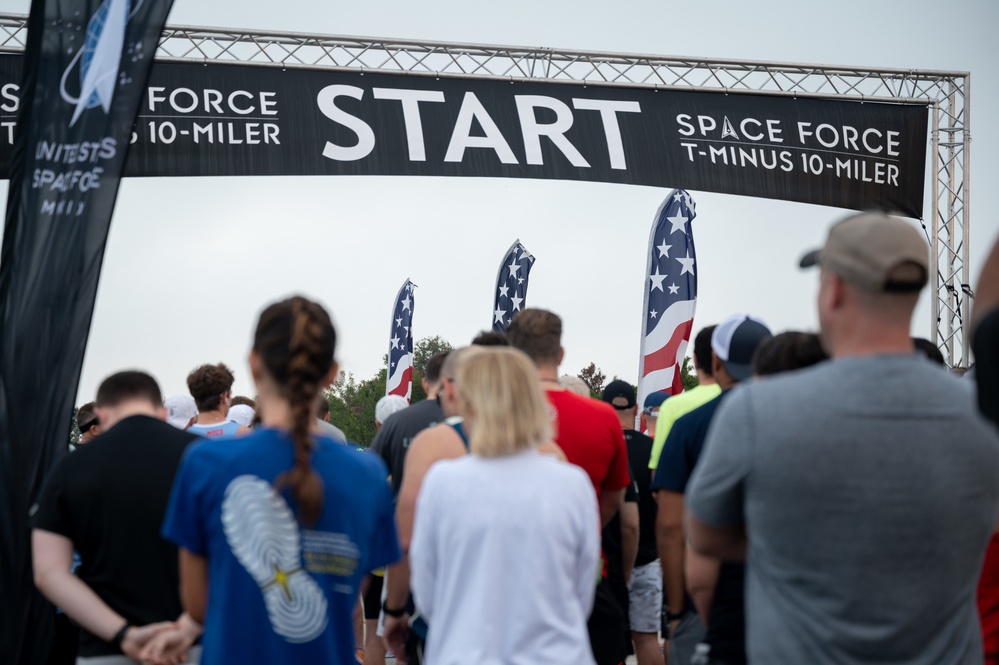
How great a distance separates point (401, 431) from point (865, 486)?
13.1ft

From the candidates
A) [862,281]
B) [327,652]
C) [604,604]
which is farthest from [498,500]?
[604,604]

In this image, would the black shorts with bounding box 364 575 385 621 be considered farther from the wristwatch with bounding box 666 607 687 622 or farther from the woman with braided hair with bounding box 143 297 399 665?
the woman with braided hair with bounding box 143 297 399 665

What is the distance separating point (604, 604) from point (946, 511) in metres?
2.87

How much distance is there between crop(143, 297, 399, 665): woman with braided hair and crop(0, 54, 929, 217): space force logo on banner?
8071 mm

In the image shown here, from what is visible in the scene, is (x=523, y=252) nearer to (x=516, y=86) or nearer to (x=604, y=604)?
(x=516, y=86)

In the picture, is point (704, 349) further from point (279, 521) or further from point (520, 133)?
point (520, 133)

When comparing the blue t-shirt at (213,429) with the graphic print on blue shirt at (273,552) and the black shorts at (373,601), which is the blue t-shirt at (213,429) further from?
the graphic print on blue shirt at (273,552)

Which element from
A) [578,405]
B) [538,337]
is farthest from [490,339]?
[578,405]

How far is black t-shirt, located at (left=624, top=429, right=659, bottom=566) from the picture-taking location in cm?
650

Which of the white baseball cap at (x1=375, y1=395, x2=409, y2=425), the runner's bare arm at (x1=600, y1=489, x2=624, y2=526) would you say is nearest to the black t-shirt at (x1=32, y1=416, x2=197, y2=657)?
the runner's bare arm at (x1=600, y1=489, x2=624, y2=526)

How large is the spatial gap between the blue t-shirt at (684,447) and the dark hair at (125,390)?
6.10ft

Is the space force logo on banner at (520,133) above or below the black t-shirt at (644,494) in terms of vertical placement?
above

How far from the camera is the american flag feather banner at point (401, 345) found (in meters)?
17.9

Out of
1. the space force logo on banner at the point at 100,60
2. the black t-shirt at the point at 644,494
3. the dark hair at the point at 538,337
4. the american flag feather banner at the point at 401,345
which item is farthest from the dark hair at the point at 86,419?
the american flag feather banner at the point at 401,345
